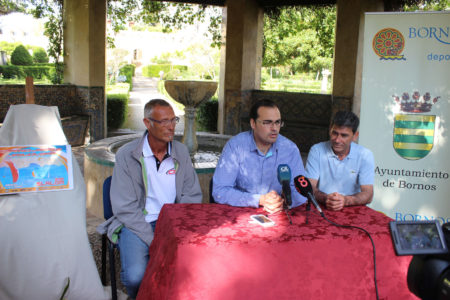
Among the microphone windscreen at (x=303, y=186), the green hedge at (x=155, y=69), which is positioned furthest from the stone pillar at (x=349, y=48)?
the green hedge at (x=155, y=69)

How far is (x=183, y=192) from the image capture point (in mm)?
3314

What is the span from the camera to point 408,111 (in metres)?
4.27

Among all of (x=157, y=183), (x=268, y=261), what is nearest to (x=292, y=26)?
(x=157, y=183)

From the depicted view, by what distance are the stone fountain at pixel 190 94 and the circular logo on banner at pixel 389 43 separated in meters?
2.69

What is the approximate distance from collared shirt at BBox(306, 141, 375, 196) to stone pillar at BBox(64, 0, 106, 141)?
7781 mm

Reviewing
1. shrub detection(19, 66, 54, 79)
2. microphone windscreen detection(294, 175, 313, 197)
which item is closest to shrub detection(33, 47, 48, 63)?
shrub detection(19, 66, 54, 79)

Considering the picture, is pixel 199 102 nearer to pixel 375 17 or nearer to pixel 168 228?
pixel 375 17

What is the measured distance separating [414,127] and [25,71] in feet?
33.1

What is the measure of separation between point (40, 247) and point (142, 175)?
78 centimetres

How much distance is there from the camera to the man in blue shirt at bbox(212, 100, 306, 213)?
3039mm

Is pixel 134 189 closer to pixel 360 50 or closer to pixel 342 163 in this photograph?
pixel 342 163

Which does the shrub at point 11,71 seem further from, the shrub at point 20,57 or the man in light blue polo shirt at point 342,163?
the man in light blue polo shirt at point 342,163

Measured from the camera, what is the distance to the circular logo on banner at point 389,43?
4254mm

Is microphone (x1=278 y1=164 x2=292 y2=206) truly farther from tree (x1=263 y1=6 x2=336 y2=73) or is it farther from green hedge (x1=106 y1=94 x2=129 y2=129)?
green hedge (x1=106 y1=94 x2=129 y2=129)
